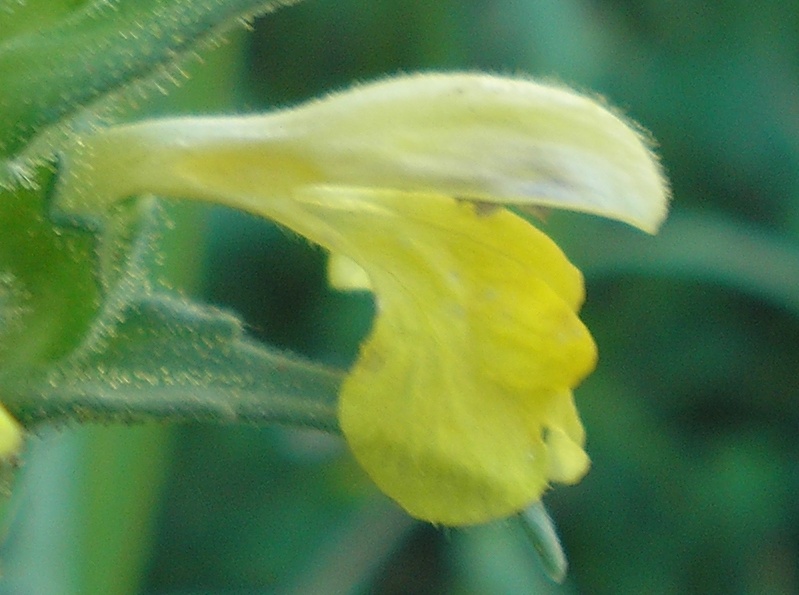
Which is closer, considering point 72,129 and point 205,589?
point 72,129

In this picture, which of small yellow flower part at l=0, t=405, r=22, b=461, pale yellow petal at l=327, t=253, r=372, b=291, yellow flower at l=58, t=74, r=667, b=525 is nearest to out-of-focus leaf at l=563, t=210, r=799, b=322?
pale yellow petal at l=327, t=253, r=372, b=291

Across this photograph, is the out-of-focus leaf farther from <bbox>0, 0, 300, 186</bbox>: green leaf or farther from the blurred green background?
<bbox>0, 0, 300, 186</bbox>: green leaf

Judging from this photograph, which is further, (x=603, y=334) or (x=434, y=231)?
(x=603, y=334)

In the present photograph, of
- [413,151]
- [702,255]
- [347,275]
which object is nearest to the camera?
[413,151]

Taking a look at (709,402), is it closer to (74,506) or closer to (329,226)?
(74,506)

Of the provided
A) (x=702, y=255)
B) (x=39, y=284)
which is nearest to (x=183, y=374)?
(x=39, y=284)

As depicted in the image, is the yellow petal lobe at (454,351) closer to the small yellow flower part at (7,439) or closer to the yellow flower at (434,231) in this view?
the yellow flower at (434,231)

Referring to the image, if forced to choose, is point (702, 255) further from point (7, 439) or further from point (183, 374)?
point (7, 439)

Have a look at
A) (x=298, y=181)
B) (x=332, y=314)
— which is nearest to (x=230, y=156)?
(x=298, y=181)
